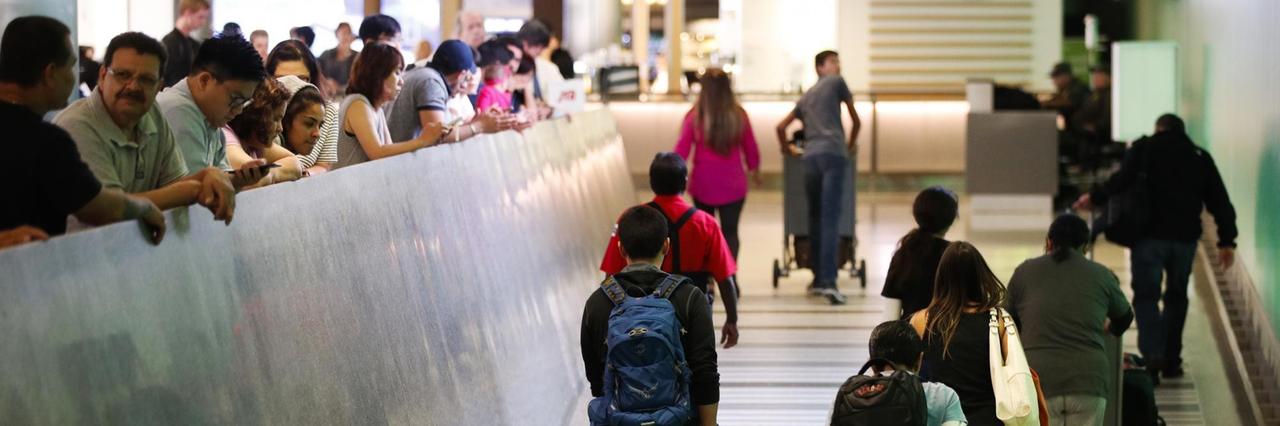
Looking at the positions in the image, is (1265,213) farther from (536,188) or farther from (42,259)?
(42,259)

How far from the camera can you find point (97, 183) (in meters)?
2.88

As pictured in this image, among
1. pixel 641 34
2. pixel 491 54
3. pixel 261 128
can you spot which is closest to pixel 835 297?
pixel 491 54

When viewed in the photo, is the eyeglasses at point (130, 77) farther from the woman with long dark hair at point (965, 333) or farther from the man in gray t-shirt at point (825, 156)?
the man in gray t-shirt at point (825, 156)

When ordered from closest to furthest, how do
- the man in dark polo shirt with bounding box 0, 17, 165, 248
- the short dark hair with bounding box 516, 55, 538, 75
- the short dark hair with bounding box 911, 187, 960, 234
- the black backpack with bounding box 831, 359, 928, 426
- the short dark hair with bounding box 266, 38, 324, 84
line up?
the man in dark polo shirt with bounding box 0, 17, 165, 248, the black backpack with bounding box 831, 359, 928, 426, the short dark hair with bounding box 911, 187, 960, 234, the short dark hair with bounding box 266, 38, 324, 84, the short dark hair with bounding box 516, 55, 538, 75

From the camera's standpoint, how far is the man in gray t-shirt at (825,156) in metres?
10.8

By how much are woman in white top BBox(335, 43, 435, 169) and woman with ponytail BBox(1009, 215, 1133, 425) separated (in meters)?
2.07

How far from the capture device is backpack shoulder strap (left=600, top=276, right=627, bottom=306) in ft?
13.3

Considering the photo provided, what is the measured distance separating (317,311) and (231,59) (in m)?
0.64

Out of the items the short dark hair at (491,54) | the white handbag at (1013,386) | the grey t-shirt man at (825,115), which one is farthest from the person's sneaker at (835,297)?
the white handbag at (1013,386)

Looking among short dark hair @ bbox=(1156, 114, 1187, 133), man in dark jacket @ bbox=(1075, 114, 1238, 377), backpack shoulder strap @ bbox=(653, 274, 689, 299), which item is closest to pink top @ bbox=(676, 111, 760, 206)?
man in dark jacket @ bbox=(1075, 114, 1238, 377)

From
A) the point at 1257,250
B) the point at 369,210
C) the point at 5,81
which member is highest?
the point at 5,81

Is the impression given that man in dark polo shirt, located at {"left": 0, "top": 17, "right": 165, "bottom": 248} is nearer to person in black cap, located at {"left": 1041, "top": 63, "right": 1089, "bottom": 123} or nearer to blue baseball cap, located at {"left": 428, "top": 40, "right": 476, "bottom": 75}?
blue baseball cap, located at {"left": 428, "top": 40, "right": 476, "bottom": 75}

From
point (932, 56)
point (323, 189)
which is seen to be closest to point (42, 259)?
point (323, 189)

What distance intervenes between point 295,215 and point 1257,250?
24.9 feet
